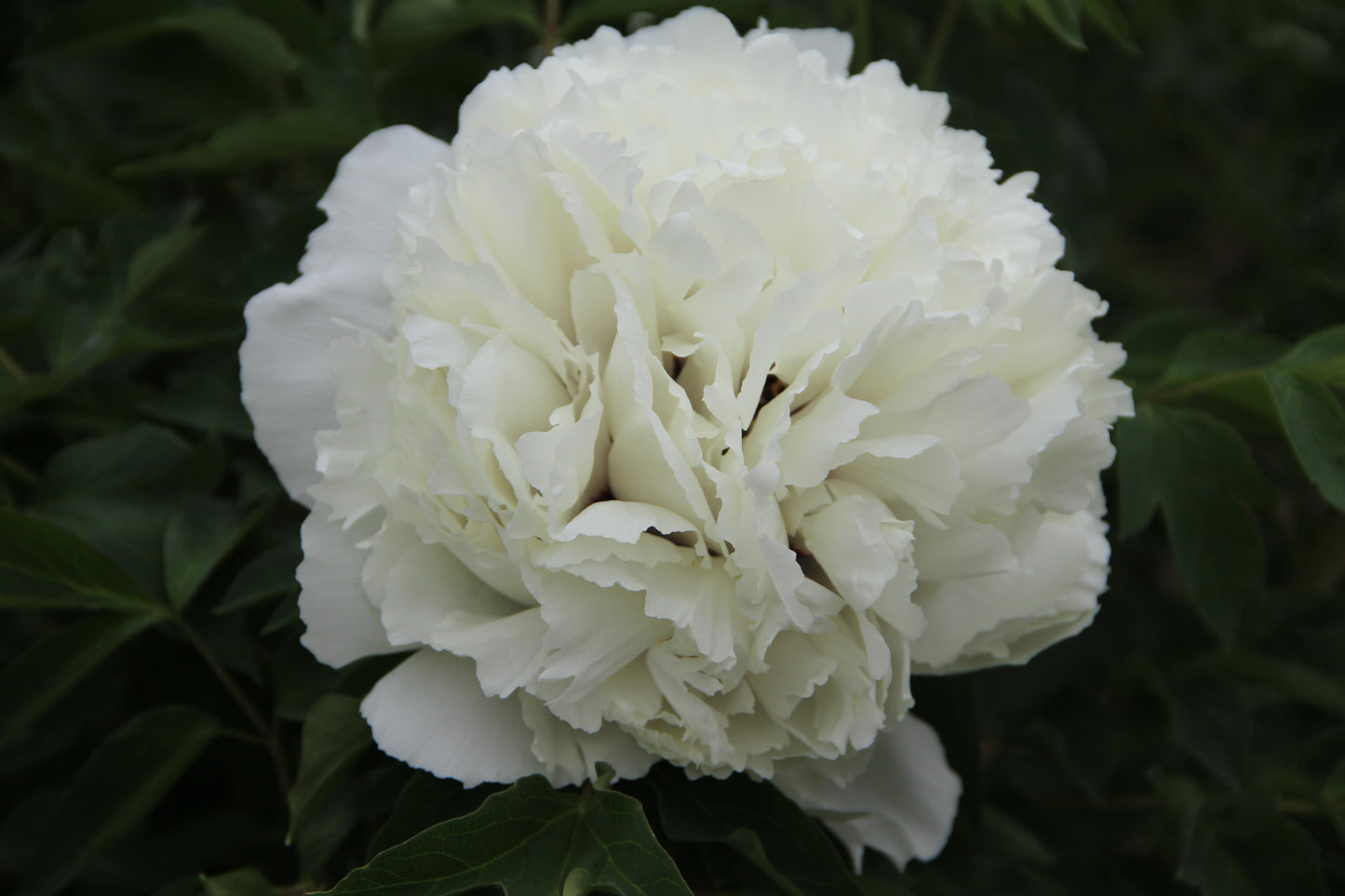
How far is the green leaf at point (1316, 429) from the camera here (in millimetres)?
665

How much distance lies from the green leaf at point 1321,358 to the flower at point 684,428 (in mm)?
186

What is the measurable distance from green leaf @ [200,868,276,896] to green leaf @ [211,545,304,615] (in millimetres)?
158

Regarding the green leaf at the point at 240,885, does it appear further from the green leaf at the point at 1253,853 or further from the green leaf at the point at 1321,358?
the green leaf at the point at 1321,358

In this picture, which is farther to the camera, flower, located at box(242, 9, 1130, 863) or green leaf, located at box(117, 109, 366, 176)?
green leaf, located at box(117, 109, 366, 176)

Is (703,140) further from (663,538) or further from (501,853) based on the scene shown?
(501,853)

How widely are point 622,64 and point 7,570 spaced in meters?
0.50

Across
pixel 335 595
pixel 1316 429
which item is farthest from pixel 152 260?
pixel 1316 429

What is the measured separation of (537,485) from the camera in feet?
1.71

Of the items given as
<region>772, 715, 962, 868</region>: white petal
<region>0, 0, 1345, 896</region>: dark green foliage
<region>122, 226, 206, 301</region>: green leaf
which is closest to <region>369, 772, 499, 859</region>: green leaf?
<region>0, 0, 1345, 896</region>: dark green foliage

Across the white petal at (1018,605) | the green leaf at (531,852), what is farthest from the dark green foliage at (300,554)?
the white petal at (1018,605)

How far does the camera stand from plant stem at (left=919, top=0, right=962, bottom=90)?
969 millimetres

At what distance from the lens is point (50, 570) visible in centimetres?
68

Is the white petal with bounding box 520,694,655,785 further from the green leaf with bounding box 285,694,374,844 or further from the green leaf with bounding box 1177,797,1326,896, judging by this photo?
the green leaf with bounding box 1177,797,1326,896

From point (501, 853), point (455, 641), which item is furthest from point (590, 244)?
point (501, 853)
